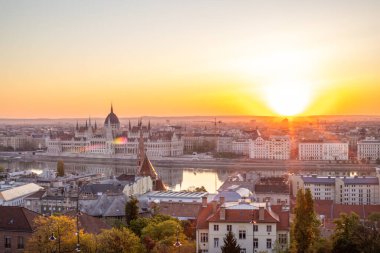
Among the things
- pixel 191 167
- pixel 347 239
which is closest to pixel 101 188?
pixel 347 239

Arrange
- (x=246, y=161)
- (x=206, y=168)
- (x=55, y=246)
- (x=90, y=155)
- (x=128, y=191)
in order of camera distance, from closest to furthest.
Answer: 1. (x=55, y=246)
2. (x=128, y=191)
3. (x=206, y=168)
4. (x=246, y=161)
5. (x=90, y=155)

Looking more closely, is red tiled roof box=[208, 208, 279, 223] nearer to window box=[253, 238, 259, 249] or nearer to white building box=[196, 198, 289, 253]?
white building box=[196, 198, 289, 253]

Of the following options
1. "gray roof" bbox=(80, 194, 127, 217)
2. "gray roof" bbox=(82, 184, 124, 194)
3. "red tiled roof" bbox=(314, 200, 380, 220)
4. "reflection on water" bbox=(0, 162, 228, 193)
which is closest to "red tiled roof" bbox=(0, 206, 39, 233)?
"gray roof" bbox=(80, 194, 127, 217)

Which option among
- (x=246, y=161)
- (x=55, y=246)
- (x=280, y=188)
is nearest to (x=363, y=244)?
(x=55, y=246)

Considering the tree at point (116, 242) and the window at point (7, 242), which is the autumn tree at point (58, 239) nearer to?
the tree at point (116, 242)

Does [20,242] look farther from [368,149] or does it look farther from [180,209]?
[368,149]

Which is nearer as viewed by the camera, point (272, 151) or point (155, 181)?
point (155, 181)

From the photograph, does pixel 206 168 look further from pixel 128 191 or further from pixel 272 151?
pixel 128 191

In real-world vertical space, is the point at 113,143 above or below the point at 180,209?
below
